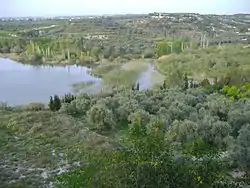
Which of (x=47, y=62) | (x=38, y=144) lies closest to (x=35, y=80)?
(x=47, y=62)

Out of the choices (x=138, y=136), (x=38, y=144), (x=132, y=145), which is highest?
(x=138, y=136)

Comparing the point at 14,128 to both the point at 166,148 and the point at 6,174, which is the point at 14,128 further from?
the point at 166,148

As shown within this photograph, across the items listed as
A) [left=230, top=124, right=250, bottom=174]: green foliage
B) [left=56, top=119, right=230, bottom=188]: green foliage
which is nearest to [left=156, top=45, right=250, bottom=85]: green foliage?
[left=230, top=124, right=250, bottom=174]: green foliage

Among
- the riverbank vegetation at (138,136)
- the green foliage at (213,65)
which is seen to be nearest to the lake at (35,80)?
the riverbank vegetation at (138,136)

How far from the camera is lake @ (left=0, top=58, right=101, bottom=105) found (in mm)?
32562

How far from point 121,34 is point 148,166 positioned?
7822 cm

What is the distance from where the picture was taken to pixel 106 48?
58031 mm

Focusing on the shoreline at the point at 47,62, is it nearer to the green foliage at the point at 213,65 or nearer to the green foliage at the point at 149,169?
the green foliage at the point at 213,65

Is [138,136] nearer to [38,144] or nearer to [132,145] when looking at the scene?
[132,145]

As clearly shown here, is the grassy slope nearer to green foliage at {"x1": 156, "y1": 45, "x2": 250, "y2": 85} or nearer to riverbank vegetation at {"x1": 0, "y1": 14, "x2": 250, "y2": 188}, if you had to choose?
riverbank vegetation at {"x1": 0, "y1": 14, "x2": 250, "y2": 188}

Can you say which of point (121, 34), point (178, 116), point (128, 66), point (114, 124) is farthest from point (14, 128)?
point (121, 34)

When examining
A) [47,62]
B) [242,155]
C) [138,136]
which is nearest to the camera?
[138,136]

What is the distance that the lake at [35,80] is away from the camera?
32562 millimetres

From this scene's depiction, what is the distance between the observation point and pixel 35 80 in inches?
1623
